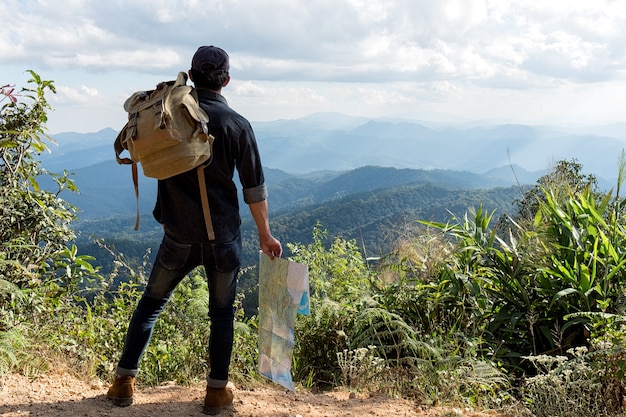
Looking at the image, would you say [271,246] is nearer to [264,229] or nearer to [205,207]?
[264,229]

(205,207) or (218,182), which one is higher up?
(218,182)

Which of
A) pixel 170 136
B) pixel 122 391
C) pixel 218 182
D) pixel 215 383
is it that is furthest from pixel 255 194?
pixel 122 391

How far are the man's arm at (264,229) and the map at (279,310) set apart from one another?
0.27 feet

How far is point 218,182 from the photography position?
2551mm

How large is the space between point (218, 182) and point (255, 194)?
174 millimetres

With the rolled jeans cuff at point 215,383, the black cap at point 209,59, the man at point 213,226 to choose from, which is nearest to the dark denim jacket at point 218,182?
the man at point 213,226

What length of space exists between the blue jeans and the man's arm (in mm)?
122

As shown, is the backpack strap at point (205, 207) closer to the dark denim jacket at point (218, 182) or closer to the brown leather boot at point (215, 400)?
the dark denim jacket at point (218, 182)

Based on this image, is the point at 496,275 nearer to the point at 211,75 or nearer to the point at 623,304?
the point at 623,304

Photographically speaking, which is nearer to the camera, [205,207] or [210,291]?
[205,207]

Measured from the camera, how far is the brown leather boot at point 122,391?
274 centimetres

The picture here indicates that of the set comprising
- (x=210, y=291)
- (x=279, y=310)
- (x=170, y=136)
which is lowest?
(x=279, y=310)

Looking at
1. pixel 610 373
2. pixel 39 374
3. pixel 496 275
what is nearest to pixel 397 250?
pixel 496 275

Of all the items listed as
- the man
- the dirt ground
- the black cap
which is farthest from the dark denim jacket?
the dirt ground
